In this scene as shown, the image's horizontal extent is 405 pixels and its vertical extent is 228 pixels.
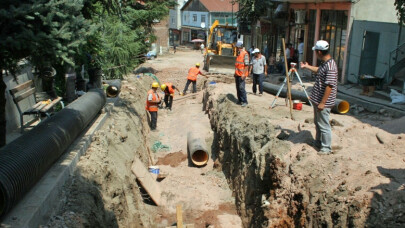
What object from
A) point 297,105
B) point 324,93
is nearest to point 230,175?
point 297,105

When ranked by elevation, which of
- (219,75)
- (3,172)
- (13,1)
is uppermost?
(13,1)

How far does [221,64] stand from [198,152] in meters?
11.6

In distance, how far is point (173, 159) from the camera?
13.0m

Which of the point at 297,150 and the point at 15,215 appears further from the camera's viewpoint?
the point at 297,150

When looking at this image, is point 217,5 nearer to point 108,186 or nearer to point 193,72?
point 193,72

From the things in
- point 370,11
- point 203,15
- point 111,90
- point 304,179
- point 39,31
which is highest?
point 370,11

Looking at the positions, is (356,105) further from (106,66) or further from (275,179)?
(106,66)

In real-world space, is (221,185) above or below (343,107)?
below

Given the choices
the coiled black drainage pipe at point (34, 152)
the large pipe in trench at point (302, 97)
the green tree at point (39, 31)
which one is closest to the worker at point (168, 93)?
the large pipe in trench at point (302, 97)

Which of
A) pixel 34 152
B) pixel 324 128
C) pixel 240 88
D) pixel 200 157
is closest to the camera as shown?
pixel 34 152

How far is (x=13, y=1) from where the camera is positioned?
213 inches

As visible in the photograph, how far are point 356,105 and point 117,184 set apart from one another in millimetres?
8679

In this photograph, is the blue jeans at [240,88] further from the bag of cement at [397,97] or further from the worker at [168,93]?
the worker at [168,93]

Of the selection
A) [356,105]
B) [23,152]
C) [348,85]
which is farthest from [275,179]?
[348,85]
